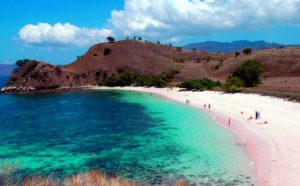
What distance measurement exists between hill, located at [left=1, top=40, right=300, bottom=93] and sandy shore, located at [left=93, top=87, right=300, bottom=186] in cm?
4918

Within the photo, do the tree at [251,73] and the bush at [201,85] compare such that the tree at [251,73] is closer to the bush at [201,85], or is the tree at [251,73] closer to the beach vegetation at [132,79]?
the bush at [201,85]

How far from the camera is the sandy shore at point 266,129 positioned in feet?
105

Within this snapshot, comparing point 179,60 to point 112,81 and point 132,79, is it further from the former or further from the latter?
point 112,81

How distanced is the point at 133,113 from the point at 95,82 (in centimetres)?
8397

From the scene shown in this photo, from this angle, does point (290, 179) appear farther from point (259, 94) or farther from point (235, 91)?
point (235, 91)

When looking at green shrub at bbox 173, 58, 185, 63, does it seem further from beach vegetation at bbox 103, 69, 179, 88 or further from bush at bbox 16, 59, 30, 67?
bush at bbox 16, 59, 30, 67

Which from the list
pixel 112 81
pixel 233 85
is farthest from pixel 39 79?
pixel 233 85

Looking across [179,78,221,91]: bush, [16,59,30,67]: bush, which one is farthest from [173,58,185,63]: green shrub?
[16,59,30,67]: bush

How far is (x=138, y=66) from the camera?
16338 centimetres

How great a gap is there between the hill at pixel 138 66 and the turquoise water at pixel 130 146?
223 feet

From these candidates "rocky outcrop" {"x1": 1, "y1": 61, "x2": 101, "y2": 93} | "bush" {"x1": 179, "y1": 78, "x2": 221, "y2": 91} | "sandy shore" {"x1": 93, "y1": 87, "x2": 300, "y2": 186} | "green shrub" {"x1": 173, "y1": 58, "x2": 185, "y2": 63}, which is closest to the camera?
"sandy shore" {"x1": 93, "y1": 87, "x2": 300, "y2": 186}

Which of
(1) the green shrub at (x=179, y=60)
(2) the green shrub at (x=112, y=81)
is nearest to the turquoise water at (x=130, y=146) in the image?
(2) the green shrub at (x=112, y=81)

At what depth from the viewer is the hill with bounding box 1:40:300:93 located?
137 meters

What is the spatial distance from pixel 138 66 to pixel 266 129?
116 metres
